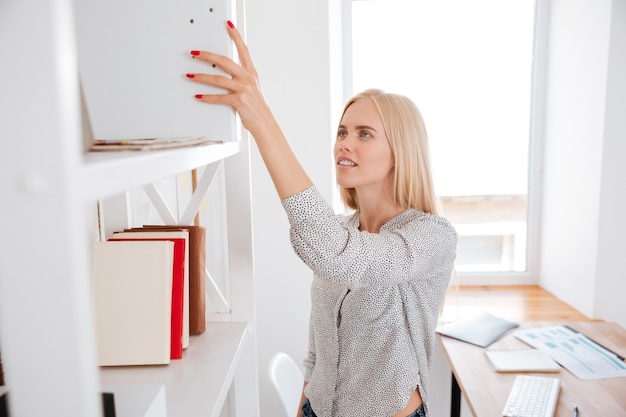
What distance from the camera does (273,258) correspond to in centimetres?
225

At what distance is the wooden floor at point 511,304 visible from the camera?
7.61ft

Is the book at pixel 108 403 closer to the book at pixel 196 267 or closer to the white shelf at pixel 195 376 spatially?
the white shelf at pixel 195 376

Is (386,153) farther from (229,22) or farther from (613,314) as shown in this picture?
(613,314)

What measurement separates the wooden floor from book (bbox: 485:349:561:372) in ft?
1.33

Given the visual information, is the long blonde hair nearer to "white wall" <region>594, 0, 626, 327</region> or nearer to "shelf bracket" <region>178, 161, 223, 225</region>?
"shelf bracket" <region>178, 161, 223, 225</region>

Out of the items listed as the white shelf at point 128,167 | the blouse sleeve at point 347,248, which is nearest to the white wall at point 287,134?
the blouse sleeve at point 347,248

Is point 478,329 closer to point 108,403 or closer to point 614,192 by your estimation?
point 614,192

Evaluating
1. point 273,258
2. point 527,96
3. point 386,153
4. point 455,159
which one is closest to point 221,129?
point 386,153

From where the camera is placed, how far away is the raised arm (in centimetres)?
69

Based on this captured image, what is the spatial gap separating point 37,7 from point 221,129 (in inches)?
17.9

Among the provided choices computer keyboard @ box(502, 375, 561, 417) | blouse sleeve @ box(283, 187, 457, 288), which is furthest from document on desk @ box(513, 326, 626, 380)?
blouse sleeve @ box(283, 187, 457, 288)

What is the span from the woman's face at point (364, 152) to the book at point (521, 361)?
2.71ft

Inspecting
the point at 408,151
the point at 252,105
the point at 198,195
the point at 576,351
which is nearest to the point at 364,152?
the point at 408,151

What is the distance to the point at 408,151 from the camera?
138 cm
